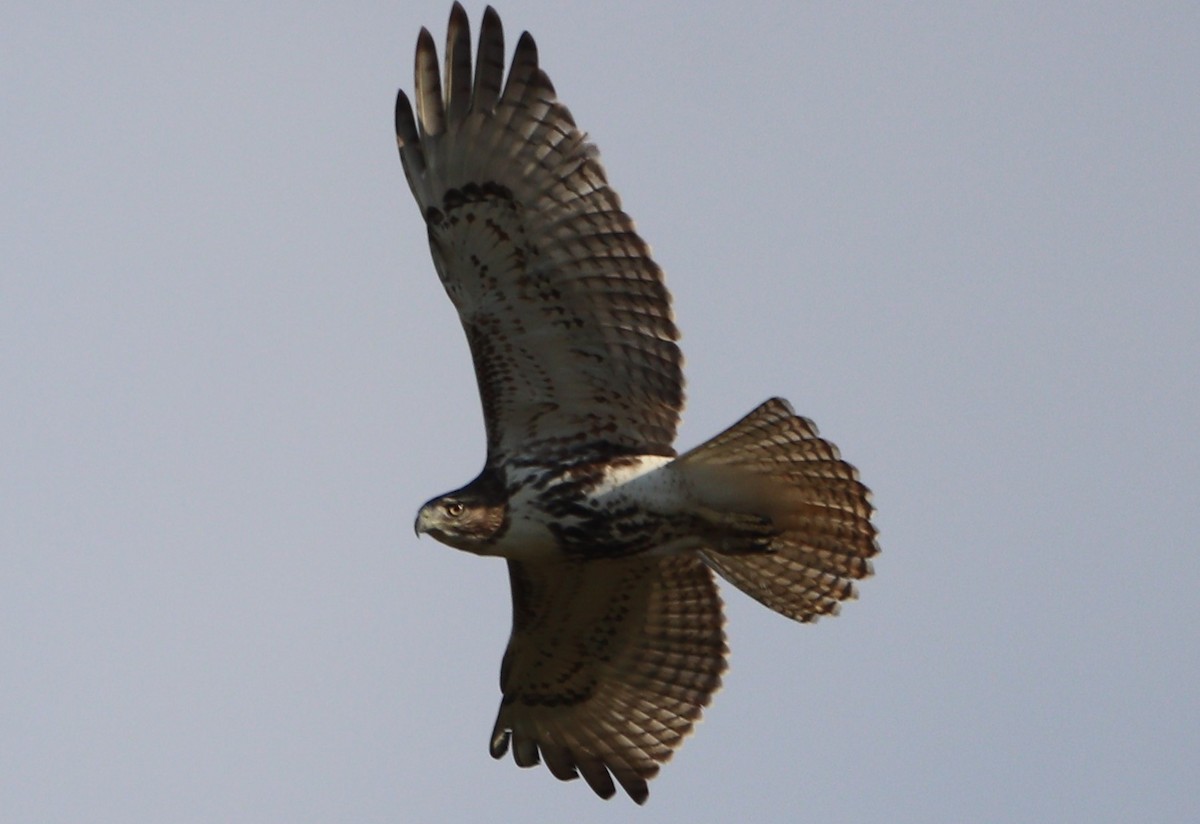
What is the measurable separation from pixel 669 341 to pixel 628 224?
633mm

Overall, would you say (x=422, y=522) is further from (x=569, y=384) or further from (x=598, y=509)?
(x=569, y=384)

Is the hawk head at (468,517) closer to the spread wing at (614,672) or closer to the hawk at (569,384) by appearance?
the hawk at (569,384)

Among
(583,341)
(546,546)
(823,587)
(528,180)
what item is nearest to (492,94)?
(528,180)

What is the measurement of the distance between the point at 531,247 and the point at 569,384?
0.76m

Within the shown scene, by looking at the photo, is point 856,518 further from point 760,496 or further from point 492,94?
point 492,94

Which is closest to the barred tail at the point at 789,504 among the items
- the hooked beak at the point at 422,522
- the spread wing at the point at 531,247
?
the spread wing at the point at 531,247

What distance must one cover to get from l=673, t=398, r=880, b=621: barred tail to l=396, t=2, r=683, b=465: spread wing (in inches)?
14.4

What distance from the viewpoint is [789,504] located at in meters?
11.6

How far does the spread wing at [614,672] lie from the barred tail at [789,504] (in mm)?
432

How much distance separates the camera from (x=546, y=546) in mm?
11234

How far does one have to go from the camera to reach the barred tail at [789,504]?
36.8 ft

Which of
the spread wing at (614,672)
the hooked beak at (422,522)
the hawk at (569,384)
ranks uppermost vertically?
the hawk at (569,384)

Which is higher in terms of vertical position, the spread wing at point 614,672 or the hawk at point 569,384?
the hawk at point 569,384

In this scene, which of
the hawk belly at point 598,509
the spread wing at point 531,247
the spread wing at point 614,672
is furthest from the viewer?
the spread wing at point 614,672
